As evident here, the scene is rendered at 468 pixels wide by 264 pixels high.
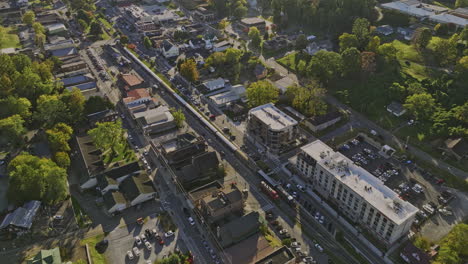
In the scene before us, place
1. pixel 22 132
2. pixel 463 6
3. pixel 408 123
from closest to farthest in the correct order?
pixel 22 132, pixel 408 123, pixel 463 6

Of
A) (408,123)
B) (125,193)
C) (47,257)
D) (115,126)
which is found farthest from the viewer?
(408,123)

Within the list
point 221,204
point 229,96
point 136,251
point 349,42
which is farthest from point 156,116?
point 349,42

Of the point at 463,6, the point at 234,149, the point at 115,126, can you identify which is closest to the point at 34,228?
the point at 115,126

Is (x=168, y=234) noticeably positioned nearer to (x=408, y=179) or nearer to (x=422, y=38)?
(x=408, y=179)

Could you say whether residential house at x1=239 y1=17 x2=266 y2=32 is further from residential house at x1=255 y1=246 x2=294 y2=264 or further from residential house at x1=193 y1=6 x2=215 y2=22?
residential house at x1=255 y1=246 x2=294 y2=264

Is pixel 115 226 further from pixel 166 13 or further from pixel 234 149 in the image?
pixel 166 13

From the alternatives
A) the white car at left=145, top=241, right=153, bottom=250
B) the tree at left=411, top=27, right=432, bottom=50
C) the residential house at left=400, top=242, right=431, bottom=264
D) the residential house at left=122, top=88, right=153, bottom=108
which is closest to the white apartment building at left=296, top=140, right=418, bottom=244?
the residential house at left=400, top=242, right=431, bottom=264

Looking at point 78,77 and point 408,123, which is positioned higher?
point 78,77
